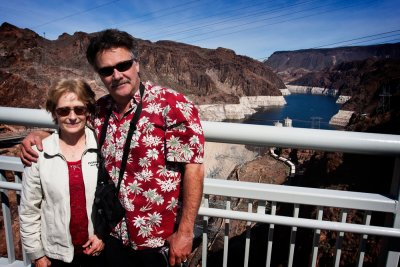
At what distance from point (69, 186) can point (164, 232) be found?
24.4 inches

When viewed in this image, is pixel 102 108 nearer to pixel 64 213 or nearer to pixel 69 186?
pixel 69 186

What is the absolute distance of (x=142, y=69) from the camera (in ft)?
352

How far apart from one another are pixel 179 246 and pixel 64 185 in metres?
0.75

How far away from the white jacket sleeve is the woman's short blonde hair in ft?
1.25

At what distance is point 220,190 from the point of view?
5.52 feet

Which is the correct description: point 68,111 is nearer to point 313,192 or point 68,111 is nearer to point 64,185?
point 64,185

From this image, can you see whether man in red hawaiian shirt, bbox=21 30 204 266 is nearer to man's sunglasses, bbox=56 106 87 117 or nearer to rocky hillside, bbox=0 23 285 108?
man's sunglasses, bbox=56 106 87 117

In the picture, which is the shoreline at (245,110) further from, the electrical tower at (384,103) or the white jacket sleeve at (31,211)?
the white jacket sleeve at (31,211)

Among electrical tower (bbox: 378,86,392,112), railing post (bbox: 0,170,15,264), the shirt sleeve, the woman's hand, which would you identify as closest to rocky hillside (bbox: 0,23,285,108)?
railing post (bbox: 0,170,15,264)

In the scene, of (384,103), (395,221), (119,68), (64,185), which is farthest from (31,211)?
(384,103)

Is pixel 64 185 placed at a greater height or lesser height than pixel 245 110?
greater

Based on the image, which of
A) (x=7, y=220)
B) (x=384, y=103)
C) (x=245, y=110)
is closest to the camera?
(x=7, y=220)

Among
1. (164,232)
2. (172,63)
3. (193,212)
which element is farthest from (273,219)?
(172,63)

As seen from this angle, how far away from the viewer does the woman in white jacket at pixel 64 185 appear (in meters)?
1.63
